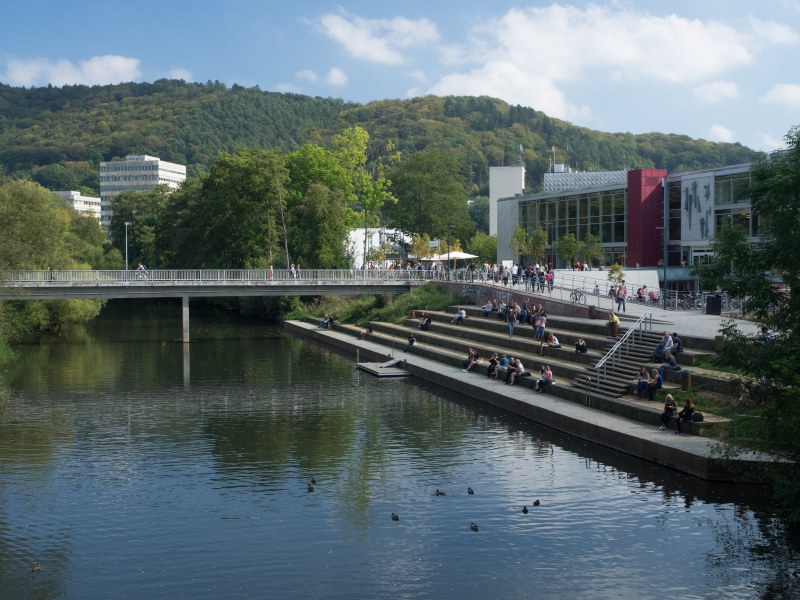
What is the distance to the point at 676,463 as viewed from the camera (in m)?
25.3

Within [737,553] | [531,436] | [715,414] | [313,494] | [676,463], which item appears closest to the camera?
[737,553]

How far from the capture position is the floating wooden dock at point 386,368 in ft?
151

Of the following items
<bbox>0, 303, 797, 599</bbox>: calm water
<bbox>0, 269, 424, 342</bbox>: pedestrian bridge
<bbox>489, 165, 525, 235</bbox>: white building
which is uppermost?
<bbox>489, 165, 525, 235</bbox>: white building

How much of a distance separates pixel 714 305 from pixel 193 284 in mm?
34869

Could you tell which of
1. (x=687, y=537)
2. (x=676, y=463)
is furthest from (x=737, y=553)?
(x=676, y=463)

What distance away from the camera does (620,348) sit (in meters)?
36.7

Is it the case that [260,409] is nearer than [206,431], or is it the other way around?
[206,431]

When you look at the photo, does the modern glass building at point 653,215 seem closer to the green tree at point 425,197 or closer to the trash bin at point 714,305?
the trash bin at point 714,305

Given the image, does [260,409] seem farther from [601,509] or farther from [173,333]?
[173,333]

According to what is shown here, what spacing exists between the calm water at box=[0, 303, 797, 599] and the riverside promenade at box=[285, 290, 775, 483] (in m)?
0.50

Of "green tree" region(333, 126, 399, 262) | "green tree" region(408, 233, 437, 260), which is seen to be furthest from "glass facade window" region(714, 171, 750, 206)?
"green tree" region(408, 233, 437, 260)

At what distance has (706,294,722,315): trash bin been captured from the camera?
43.9 m

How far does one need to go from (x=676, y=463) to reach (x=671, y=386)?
6.74 m

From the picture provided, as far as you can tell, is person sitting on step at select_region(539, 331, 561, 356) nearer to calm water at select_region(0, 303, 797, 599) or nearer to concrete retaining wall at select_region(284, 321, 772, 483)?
concrete retaining wall at select_region(284, 321, 772, 483)
